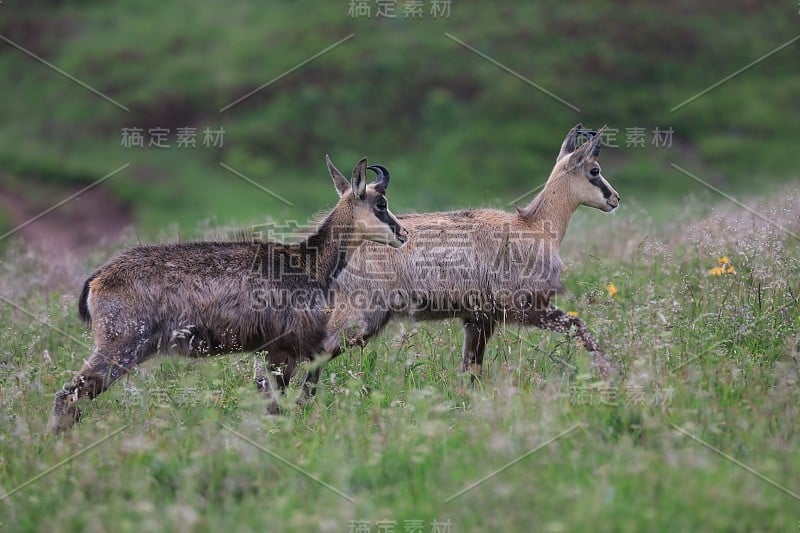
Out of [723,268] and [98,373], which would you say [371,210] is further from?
[723,268]

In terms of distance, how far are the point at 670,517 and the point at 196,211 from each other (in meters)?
21.4

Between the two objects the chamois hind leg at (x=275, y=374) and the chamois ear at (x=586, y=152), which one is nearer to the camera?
the chamois hind leg at (x=275, y=374)

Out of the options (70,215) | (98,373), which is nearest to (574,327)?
(98,373)

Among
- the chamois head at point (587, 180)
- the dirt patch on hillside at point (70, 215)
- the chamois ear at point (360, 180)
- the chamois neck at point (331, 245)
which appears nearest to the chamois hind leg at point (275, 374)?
the chamois neck at point (331, 245)

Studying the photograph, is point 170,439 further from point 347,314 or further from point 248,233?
point 248,233

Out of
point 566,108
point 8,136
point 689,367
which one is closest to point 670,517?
point 689,367

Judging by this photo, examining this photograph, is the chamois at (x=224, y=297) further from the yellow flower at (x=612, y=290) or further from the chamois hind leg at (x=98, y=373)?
the yellow flower at (x=612, y=290)

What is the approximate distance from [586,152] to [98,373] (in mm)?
5046

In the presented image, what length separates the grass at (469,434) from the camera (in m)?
5.20

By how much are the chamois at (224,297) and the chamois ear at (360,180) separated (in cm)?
1

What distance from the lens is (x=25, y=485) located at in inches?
231

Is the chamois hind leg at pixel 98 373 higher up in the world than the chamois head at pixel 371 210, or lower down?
lower down

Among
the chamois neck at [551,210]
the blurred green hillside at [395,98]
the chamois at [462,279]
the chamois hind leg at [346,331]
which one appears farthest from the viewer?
the blurred green hillside at [395,98]

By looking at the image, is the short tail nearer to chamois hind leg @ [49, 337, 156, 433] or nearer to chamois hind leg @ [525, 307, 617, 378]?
chamois hind leg @ [49, 337, 156, 433]
